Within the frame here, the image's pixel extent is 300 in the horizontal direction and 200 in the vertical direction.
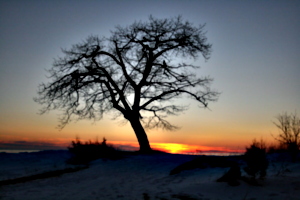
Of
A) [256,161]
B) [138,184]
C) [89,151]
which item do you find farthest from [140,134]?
[256,161]

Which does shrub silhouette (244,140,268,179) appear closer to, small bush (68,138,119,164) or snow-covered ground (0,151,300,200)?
snow-covered ground (0,151,300,200)

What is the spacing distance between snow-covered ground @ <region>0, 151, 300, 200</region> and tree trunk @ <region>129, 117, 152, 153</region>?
499cm

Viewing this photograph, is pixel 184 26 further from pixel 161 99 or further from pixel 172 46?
pixel 161 99

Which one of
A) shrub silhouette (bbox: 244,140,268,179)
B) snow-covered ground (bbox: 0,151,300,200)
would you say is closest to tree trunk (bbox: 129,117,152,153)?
snow-covered ground (bbox: 0,151,300,200)

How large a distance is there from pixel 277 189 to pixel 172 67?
13391mm

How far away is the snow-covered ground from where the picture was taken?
7.13m

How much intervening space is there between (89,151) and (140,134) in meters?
4.28

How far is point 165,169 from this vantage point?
11.5 metres

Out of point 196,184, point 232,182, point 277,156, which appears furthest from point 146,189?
point 277,156

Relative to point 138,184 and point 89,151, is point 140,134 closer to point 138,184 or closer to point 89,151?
point 89,151

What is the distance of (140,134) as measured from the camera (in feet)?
60.6

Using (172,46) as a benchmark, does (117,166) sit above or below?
below

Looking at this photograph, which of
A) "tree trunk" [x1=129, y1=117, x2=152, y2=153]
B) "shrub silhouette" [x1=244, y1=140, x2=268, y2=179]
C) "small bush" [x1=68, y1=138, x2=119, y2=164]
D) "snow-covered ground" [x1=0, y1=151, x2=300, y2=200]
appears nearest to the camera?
"snow-covered ground" [x1=0, y1=151, x2=300, y2=200]

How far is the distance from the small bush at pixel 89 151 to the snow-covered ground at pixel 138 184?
1341 mm
